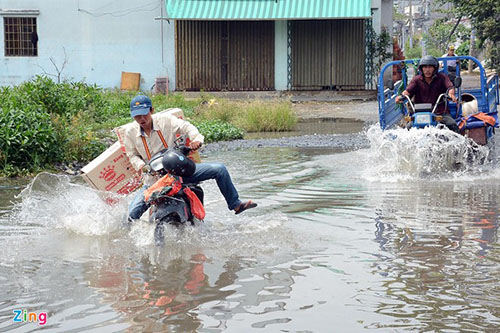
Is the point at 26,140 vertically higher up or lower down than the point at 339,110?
lower down

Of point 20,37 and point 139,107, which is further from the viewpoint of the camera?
point 20,37

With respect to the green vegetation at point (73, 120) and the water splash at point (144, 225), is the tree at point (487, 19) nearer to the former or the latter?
the green vegetation at point (73, 120)

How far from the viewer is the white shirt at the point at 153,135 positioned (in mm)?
7352

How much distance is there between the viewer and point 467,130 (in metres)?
11.5

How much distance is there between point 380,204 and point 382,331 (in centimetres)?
431

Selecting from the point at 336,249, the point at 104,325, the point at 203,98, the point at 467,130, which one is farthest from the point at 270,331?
the point at 203,98

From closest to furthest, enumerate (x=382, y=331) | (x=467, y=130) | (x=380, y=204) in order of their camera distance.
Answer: (x=382, y=331) < (x=380, y=204) < (x=467, y=130)

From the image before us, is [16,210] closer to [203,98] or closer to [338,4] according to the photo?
[203,98]

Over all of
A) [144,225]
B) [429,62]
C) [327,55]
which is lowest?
[144,225]

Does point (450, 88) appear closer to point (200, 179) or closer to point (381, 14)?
point (200, 179)

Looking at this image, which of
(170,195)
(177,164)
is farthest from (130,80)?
(177,164)

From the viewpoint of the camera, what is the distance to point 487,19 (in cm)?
2811

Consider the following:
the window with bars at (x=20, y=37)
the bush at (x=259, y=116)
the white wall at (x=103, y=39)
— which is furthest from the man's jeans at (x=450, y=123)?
the window with bars at (x=20, y=37)

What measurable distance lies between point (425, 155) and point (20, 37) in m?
20.3
